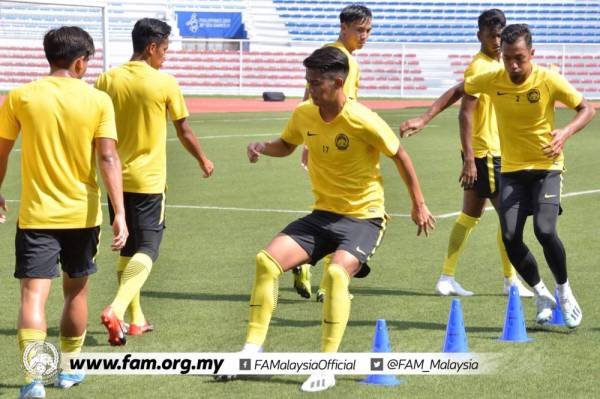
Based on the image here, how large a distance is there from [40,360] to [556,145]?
3.64 metres

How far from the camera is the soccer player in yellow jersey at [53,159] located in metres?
5.71

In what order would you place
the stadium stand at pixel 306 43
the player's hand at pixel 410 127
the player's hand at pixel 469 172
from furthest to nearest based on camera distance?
the stadium stand at pixel 306 43
the player's hand at pixel 469 172
the player's hand at pixel 410 127

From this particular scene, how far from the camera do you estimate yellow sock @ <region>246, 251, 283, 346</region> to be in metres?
6.38

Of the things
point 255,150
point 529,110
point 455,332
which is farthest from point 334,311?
point 529,110

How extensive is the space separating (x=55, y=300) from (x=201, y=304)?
1.12 metres

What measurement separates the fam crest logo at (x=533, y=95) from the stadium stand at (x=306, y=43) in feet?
106

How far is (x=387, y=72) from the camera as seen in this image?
146 ft

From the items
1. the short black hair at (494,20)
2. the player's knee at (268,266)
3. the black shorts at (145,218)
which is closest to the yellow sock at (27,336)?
the player's knee at (268,266)

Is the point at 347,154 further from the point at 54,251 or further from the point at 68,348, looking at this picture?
the point at 68,348

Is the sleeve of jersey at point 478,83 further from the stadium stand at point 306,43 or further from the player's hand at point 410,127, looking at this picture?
the stadium stand at point 306,43

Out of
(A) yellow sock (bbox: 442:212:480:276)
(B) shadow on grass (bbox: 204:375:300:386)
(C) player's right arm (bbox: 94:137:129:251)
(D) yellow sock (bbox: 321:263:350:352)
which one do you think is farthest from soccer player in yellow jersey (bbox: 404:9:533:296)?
(C) player's right arm (bbox: 94:137:129:251)

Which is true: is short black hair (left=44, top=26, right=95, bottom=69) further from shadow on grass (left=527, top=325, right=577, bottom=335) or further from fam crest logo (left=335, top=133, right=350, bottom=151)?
shadow on grass (left=527, top=325, right=577, bottom=335)

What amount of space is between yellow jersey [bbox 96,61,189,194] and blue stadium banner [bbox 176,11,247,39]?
4095 centimetres

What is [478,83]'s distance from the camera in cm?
809
